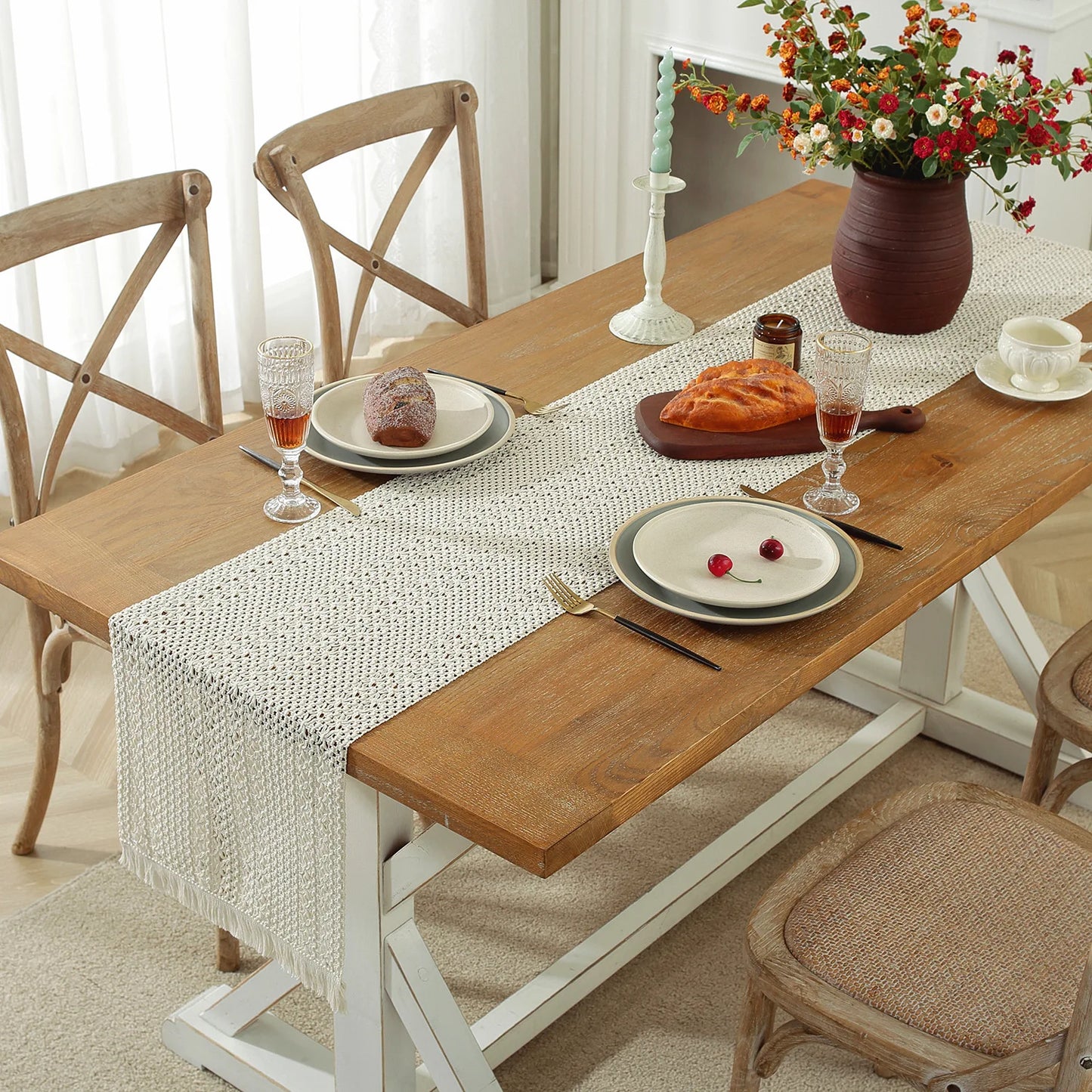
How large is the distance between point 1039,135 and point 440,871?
111cm

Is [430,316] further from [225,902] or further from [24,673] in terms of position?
[225,902]

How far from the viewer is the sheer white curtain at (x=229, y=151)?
2.92m

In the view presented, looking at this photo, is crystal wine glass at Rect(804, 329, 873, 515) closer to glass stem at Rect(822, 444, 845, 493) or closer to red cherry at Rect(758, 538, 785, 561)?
glass stem at Rect(822, 444, 845, 493)

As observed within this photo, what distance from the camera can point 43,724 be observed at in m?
2.07

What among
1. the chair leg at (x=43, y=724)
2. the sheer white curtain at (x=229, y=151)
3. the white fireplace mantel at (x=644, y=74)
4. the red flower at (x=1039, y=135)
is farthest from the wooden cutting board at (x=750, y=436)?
the sheer white curtain at (x=229, y=151)

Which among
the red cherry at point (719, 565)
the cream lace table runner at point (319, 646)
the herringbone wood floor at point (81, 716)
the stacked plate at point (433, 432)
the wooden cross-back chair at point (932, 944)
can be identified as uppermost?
the stacked plate at point (433, 432)

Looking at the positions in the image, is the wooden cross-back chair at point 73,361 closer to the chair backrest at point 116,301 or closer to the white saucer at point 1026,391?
the chair backrest at point 116,301

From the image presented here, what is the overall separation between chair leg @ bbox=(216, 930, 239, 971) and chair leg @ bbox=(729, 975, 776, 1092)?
76cm

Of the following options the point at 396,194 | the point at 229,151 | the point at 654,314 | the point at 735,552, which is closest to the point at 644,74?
the point at 229,151

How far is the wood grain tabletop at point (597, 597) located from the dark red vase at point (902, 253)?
0.14 meters

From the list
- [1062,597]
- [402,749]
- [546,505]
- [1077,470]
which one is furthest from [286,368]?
[1062,597]

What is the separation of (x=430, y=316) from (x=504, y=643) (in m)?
2.68

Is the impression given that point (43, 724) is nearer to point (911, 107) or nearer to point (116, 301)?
point (116, 301)

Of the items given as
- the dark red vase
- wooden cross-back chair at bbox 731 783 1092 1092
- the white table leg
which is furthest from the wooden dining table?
wooden cross-back chair at bbox 731 783 1092 1092
